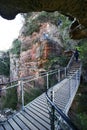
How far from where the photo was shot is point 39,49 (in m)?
19.5

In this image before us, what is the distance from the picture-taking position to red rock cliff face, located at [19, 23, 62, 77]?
18984 millimetres

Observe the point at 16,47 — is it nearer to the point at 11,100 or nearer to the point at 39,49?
the point at 39,49

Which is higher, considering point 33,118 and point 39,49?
point 39,49

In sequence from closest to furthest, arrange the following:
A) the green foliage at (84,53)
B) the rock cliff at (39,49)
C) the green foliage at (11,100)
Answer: the green foliage at (84,53) < the rock cliff at (39,49) < the green foliage at (11,100)

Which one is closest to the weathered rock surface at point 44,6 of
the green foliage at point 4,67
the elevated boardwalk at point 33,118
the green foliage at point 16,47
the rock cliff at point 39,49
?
the elevated boardwalk at point 33,118

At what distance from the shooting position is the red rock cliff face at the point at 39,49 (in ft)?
62.3

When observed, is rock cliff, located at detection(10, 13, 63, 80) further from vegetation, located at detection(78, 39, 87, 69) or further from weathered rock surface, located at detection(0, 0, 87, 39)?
weathered rock surface, located at detection(0, 0, 87, 39)

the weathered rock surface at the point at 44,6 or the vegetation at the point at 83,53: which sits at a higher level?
the weathered rock surface at the point at 44,6

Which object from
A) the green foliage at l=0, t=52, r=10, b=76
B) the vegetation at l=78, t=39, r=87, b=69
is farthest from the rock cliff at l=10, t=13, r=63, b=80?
the green foliage at l=0, t=52, r=10, b=76

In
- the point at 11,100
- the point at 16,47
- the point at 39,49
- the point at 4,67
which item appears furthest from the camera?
the point at 4,67

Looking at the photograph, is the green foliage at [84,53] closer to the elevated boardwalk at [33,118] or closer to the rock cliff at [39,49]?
the rock cliff at [39,49]

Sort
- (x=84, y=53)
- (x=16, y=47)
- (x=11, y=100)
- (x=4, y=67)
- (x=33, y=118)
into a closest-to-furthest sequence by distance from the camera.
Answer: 1. (x=33, y=118)
2. (x=84, y=53)
3. (x=11, y=100)
4. (x=16, y=47)
5. (x=4, y=67)

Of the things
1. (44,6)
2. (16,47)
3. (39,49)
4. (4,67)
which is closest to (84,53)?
(39,49)

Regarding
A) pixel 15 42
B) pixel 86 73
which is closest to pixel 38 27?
pixel 15 42
